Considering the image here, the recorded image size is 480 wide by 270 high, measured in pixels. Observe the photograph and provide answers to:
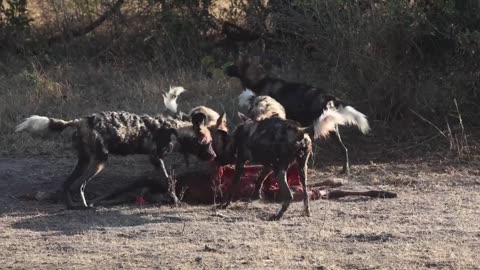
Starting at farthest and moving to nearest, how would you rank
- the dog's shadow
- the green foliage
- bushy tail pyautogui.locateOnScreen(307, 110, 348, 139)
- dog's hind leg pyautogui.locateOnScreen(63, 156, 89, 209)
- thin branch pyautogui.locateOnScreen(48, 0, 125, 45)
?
thin branch pyautogui.locateOnScreen(48, 0, 125, 45)
the green foliage
dog's hind leg pyautogui.locateOnScreen(63, 156, 89, 209)
bushy tail pyautogui.locateOnScreen(307, 110, 348, 139)
the dog's shadow

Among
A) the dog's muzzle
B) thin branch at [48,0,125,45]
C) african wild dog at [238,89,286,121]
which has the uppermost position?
thin branch at [48,0,125,45]

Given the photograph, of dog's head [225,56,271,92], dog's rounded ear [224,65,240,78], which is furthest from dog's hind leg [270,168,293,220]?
dog's rounded ear [224,65,240,78]

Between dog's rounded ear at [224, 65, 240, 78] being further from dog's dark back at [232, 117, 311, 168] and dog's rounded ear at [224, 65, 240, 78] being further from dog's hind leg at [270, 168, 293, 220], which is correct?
dog's hind leg at [270, 168, 293, 220]

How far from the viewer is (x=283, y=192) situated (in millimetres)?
7504

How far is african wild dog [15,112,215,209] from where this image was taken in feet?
27.1

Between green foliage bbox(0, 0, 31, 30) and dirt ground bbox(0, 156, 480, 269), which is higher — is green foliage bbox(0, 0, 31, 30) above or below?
above

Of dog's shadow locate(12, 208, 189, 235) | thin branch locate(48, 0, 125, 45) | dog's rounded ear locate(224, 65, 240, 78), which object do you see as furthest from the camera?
thin branch locate(48, 0, 125, 45)

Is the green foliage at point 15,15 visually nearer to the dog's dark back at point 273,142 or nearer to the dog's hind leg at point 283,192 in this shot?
the dog's dark back at point 273,142

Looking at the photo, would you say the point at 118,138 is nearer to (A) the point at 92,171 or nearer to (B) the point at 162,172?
(A) the point at 92,171

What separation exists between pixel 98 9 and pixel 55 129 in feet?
20.4

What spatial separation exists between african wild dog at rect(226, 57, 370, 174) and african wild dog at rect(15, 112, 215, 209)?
1.41 meters

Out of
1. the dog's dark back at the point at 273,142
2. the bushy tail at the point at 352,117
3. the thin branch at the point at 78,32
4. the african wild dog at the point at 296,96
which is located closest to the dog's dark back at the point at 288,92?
the african wild dog at the point at 296,96

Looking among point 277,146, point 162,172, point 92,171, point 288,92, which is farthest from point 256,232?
point 288,92

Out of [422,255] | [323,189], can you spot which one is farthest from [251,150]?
Result: [422,255]
